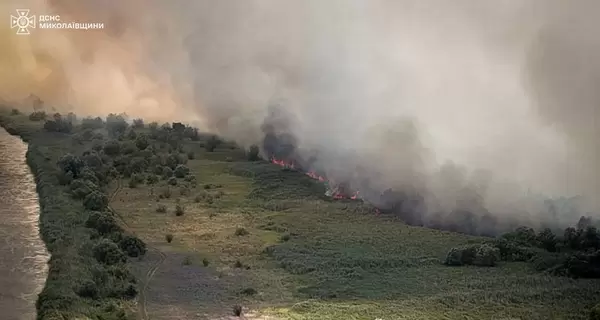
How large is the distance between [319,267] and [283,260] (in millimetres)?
1753

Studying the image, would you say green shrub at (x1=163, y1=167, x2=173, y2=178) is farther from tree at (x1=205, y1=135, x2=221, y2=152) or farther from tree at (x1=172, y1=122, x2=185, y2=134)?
tree at (x1=172, y1=122, x2=185, y2=134)

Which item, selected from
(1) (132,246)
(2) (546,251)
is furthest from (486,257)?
(1) (132,246)

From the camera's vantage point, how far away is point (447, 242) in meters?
34.7

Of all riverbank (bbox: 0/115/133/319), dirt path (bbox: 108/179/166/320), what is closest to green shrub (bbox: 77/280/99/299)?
riverbank (bbox: 0/115/133/319)

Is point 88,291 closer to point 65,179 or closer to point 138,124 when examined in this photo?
point 65,179

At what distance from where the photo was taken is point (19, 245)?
111 ft

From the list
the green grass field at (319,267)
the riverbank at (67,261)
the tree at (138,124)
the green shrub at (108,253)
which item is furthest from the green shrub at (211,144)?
the green shrub at (108,253)

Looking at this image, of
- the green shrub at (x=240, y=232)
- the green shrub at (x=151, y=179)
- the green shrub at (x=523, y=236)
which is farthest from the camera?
the green shrub at (x=151, y=179)

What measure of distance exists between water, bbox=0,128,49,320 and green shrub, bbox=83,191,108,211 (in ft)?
8.33

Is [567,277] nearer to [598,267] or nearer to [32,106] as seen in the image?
[598,267]

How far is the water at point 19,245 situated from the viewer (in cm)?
A: 2775

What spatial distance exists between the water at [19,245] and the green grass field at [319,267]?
4.49m

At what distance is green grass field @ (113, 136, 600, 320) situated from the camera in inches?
1056

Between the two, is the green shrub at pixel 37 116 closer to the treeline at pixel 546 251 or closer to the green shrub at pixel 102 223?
the green shrub at pixel 102 223
